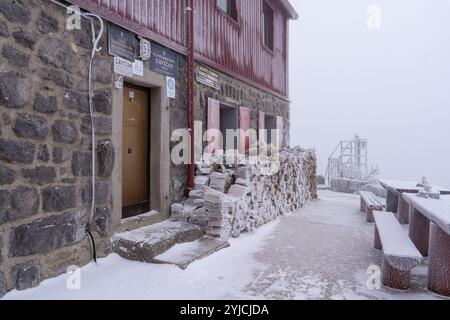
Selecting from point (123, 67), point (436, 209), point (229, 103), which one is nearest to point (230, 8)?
point (229, 103)

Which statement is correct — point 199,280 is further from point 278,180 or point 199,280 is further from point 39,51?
point 278,180

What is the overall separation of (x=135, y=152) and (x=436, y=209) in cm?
359

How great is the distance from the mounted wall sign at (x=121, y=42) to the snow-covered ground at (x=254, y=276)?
2399mm

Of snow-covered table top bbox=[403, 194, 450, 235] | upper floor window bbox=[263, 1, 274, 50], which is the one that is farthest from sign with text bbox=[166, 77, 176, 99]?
upper floor window bbox=[263, 1, 274, 50]

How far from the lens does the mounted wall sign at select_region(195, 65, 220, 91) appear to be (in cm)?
595

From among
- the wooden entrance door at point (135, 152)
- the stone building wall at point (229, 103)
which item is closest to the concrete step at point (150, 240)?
the wooden entrance door at point (135, 152)

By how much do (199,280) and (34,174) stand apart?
1.81 m

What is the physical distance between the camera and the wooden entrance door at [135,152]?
15.2ft

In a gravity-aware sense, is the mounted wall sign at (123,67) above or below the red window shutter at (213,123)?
above

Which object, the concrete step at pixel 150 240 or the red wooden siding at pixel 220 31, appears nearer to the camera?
the concrete step at pixel 150 240

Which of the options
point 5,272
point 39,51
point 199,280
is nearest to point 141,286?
point 199,280

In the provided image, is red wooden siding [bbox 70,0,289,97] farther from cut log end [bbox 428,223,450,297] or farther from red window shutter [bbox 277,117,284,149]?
cut log end [bbox 428,223,450,297]

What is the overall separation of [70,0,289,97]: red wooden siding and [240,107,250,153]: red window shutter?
28.6 inches

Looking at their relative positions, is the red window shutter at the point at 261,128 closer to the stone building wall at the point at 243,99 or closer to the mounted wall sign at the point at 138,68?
the stone building wall at the point at 243,99
